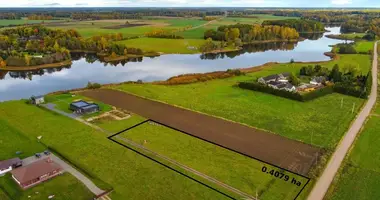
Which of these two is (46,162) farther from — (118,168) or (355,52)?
(355,52)

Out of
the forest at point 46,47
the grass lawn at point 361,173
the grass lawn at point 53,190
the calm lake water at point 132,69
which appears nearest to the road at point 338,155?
the grass lawn at point 361,173

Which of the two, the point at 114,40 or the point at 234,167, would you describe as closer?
the point at 234,167

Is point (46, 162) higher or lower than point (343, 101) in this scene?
higher

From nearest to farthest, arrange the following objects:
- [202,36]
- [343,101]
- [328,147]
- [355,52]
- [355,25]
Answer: [328,147]
[343,101]
[355,52]
[202,36]
[355,25]

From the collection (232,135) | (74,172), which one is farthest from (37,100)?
(232,135)

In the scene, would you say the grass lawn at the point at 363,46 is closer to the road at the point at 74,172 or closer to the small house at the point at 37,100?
the small house at the point at 37,100

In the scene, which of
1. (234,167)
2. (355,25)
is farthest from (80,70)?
(355,25)

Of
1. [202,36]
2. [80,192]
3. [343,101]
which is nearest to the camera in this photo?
[80,192]
